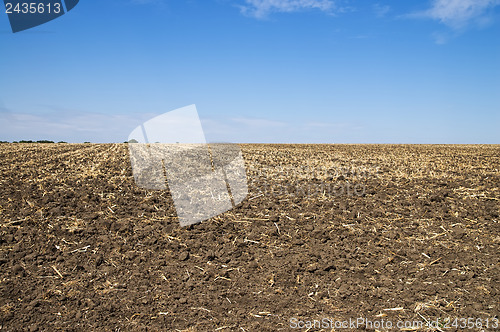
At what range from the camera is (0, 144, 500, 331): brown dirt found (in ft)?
16.5

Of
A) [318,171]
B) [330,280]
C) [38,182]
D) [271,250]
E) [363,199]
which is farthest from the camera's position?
[318,171]

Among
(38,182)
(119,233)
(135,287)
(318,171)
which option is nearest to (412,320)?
(135,287)

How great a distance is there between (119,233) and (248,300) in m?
3.12

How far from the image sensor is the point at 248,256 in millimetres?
6289

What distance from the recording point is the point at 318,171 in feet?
36.2

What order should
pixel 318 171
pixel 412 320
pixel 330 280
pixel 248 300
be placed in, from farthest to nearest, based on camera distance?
pixel 318 171
pixel 330 280
pixel 248 300
pixel 412 320

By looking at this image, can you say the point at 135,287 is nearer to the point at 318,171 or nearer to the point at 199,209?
the point at 199,209

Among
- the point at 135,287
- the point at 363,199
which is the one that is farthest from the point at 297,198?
the point at 135,287

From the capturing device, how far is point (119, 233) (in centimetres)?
686

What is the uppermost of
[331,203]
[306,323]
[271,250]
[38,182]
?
[38,182]

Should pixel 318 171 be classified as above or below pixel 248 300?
above

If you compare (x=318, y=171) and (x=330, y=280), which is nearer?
(x=330, y=280)

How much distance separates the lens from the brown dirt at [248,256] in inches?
198

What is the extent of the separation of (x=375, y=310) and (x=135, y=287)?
147 inches
